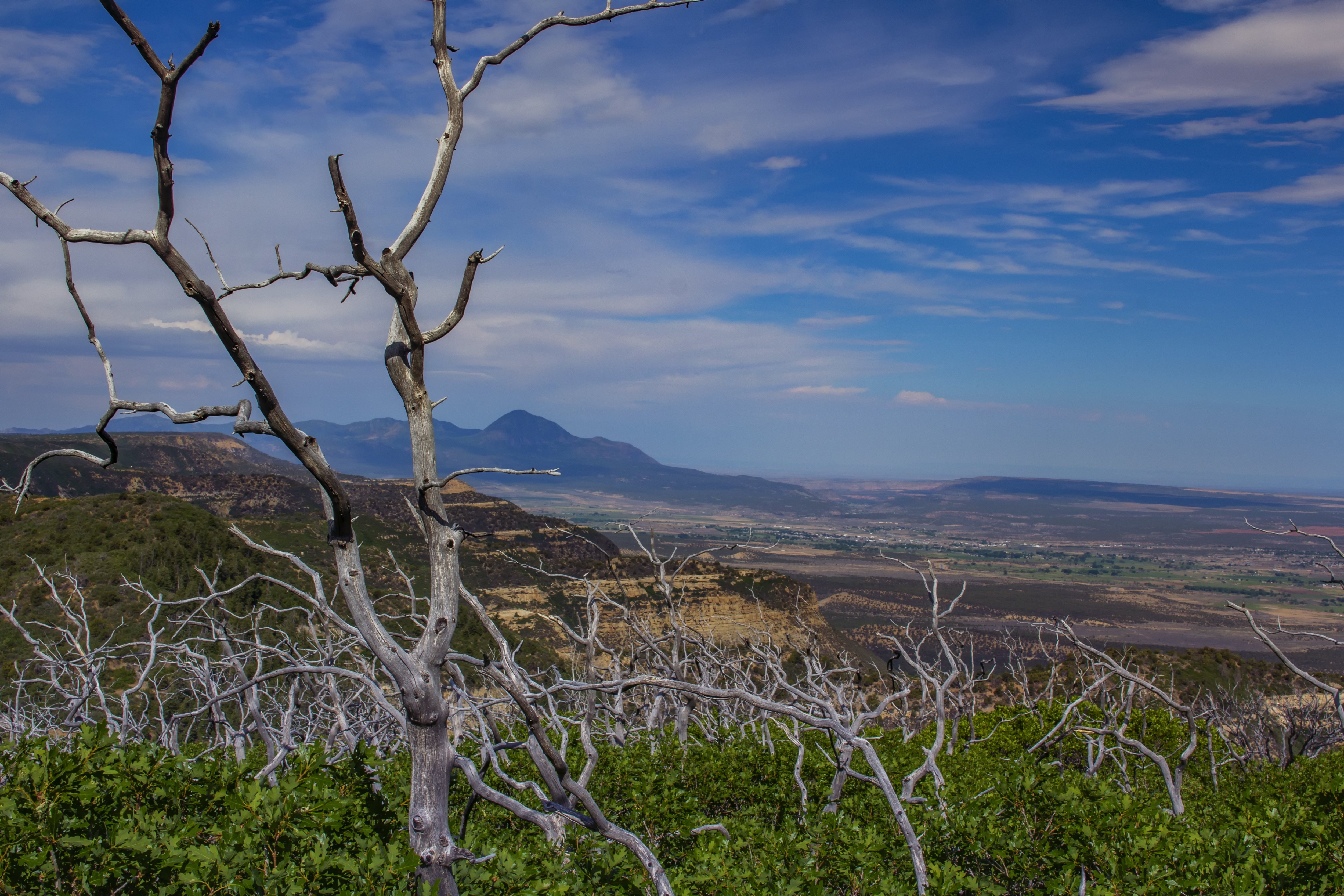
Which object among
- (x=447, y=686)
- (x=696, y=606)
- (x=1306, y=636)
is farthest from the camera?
(x=696, y=606)

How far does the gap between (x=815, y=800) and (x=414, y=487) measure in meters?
5.55

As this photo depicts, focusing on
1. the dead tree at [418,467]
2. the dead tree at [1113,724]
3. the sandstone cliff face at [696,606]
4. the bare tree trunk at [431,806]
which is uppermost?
the dead tree at [418,467]

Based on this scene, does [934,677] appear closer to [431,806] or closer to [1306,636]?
[1306,636]

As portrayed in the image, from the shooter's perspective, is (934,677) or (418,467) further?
(934,677)

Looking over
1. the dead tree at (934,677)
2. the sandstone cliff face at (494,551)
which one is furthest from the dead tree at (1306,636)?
the sandstone cliff face at (494,551)

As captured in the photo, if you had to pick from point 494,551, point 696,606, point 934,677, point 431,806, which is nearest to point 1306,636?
point 934,677

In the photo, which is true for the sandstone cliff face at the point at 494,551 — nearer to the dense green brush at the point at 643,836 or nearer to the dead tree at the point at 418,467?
the dense green brush at the point at 643,836

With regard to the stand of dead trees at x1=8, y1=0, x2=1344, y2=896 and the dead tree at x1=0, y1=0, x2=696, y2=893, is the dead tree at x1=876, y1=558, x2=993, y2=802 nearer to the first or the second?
the stand of dead trees at x1=8, y1=0, x2=1344, y2=896

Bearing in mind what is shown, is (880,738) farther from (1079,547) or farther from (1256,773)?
(1079,547)

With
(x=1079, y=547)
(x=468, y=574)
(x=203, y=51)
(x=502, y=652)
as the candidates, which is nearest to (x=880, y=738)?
(x=502, y=652)

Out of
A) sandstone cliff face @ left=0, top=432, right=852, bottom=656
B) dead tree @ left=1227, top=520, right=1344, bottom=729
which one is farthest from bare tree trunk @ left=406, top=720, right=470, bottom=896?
sandstone cliff face @ left=0, top=432, right=852, bottom=656

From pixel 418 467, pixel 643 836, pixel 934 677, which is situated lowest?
pixel 643 836

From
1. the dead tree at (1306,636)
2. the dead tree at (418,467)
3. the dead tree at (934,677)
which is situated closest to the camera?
the dead tree at (418,467)

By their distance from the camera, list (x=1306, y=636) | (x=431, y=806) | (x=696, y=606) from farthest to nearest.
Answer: (x=696, y=606), (x=1306, y=636), (x=431, y=806)
